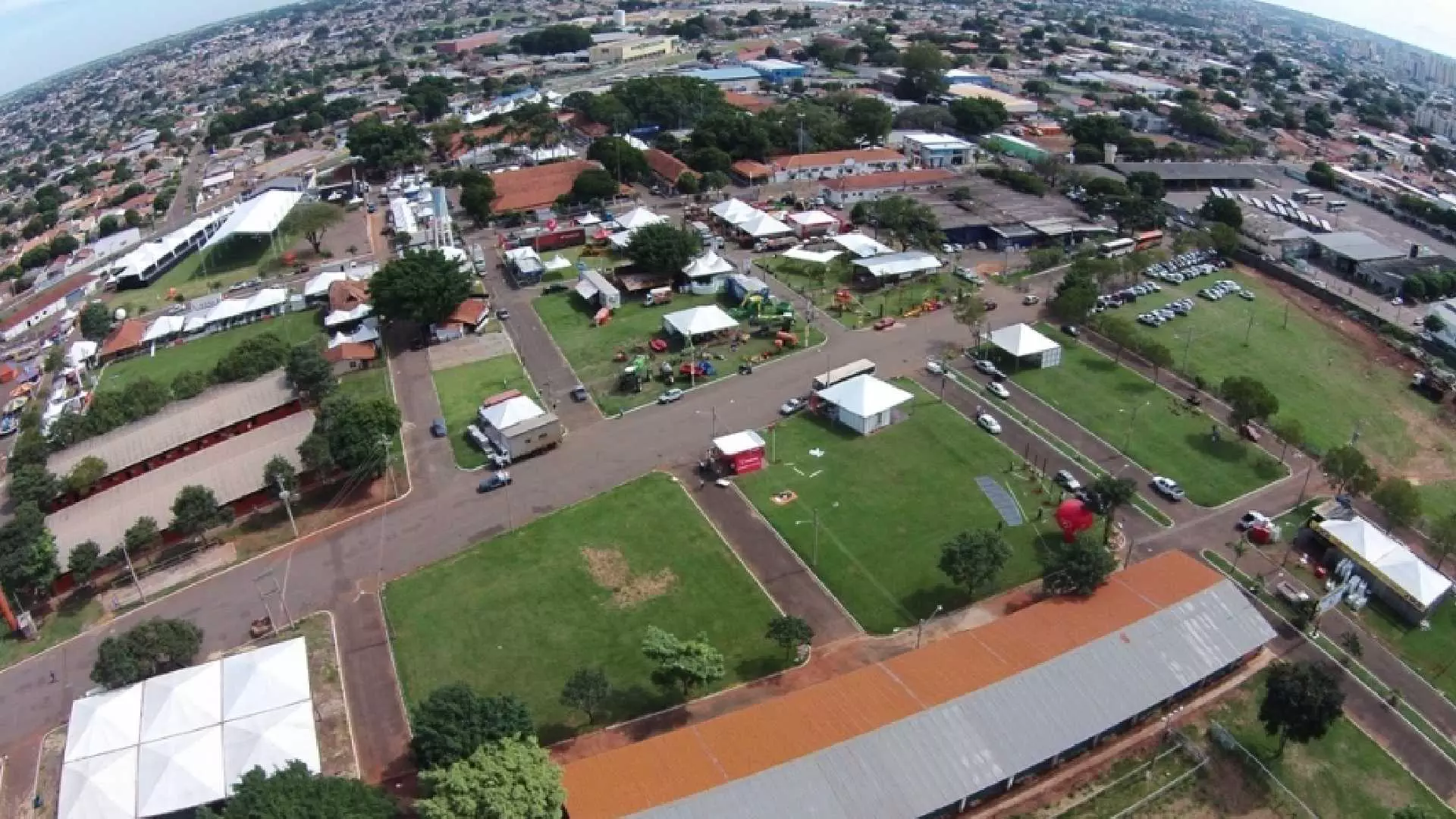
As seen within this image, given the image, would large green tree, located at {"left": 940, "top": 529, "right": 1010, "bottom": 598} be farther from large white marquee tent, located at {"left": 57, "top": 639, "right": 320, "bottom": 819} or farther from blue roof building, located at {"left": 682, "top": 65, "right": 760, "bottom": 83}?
blue roof building, located at {"left": 682, "top": 65, "right": 760, "bottom": 83}

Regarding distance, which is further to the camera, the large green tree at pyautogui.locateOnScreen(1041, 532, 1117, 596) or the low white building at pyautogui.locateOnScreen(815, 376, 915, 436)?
the low white building at pyautogui.locateOnScreen(815, 376, 915, 436)

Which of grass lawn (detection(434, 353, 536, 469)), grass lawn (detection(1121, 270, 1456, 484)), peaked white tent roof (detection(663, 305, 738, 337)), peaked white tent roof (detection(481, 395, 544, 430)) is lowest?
grass lawn (detection(1121, 270, 1456, 484))

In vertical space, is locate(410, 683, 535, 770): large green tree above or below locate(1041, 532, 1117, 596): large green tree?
above

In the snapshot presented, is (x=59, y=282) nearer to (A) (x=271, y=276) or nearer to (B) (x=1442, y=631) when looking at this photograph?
(A) (x=271, y=276)

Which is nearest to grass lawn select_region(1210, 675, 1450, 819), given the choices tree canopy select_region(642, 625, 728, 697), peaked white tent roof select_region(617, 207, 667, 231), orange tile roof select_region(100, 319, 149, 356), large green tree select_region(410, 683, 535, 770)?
tree canopy select_region(642, 625, 728, 697)

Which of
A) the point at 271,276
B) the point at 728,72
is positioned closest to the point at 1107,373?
the point at 271,276

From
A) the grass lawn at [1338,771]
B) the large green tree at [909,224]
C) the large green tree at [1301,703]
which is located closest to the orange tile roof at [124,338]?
the large green tree at [909,224]
